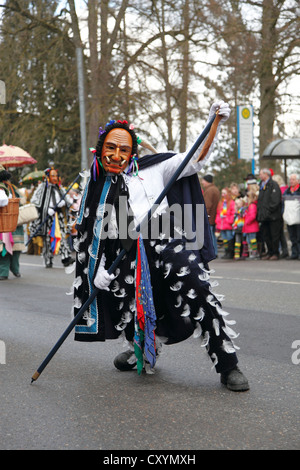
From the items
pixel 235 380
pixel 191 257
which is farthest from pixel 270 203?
pixel 235 380

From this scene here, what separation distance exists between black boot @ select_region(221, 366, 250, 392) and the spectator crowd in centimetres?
933

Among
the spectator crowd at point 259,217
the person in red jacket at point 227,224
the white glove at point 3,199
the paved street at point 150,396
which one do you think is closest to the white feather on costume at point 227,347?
the paved street at point 150,396

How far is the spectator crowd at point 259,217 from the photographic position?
13.5 metres

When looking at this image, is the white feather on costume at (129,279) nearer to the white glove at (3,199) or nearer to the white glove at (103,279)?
the white glove at (103,279)

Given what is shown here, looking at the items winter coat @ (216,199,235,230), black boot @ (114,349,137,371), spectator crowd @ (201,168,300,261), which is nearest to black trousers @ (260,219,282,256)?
spectator crowd @ (201,168,300,261)

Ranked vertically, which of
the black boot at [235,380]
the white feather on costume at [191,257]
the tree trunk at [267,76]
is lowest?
the black boot at [235,380]

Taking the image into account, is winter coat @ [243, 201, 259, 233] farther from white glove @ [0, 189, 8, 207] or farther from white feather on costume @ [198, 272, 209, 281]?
white feather on costume @ [198, 272, 209, 281]

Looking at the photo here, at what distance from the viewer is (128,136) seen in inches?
180

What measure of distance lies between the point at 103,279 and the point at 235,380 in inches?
38.9

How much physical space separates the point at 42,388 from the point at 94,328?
488 millimetres

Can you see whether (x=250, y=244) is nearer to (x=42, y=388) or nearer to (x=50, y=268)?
(x=50, y=268)

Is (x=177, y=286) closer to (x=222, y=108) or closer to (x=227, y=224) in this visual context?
(x=222, y=108)

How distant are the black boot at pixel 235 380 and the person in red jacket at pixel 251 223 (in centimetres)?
1002

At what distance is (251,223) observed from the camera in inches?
558
